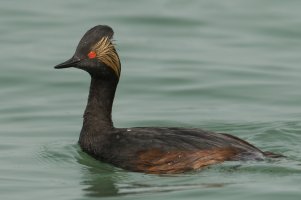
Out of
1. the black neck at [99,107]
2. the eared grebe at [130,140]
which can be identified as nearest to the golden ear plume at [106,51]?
the eared grebe at [130,140]

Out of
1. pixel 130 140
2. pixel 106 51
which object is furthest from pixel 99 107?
pixel 130 140

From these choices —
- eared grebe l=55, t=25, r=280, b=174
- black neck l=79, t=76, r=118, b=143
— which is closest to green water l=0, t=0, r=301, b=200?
eared grebe l=55, t=25, r=280, b=174

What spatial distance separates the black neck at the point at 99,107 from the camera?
14.9 m

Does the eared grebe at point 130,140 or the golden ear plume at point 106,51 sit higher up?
the golden ear plume at point 106,51

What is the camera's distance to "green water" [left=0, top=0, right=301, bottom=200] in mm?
13562

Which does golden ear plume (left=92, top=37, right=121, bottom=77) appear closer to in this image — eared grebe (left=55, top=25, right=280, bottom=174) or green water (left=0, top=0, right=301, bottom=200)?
eared grebe (left=55, top=25, right=280, bottom=174)

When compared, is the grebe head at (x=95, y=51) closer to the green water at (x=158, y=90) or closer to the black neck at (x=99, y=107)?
the black neck at (x=99, y=107)

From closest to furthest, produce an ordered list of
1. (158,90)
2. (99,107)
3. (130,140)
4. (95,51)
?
1. (130,140)
2. (95,51)
3. (99,107)
4. (158,90)

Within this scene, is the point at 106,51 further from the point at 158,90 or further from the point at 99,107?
the point at 158,90

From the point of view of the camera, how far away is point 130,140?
46.5 feet

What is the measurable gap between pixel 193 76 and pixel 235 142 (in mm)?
6469

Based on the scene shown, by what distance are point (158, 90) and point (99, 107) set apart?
15.7 ft

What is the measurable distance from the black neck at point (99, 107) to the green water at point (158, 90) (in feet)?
1.43

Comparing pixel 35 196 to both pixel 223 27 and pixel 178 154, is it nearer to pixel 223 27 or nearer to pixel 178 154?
pixel 178 154
